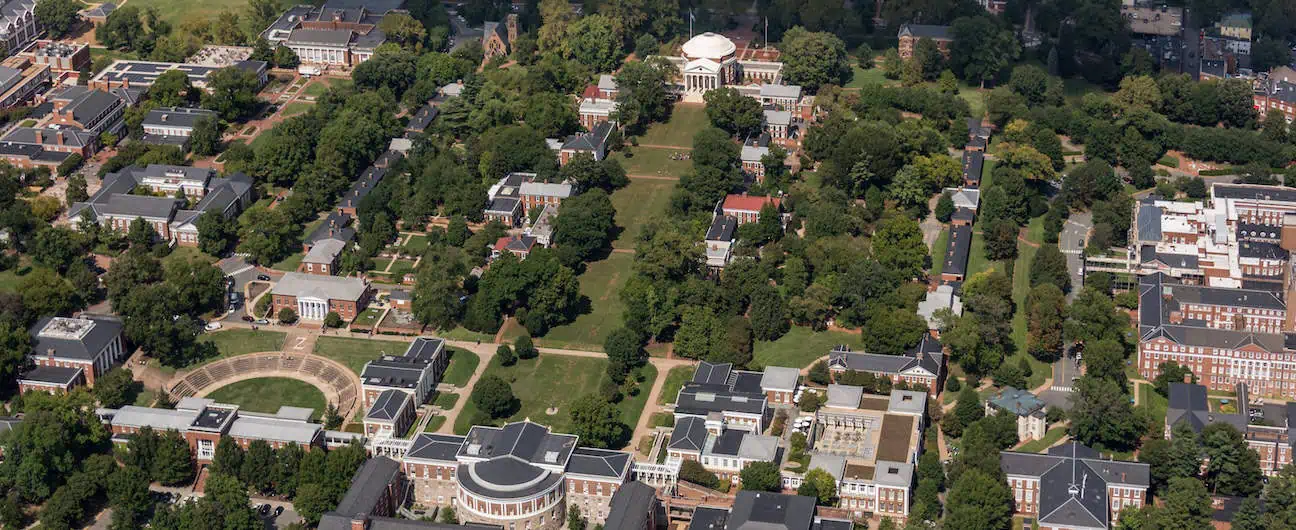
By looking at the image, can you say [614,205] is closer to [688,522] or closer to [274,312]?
[274,312]

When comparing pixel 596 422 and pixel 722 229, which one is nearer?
pixel 596 422

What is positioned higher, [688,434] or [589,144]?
[688,434]

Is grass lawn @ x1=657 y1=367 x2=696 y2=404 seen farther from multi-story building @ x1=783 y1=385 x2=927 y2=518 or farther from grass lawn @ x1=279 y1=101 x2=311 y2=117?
grass lawn @ x1=279 y1=101 x2=311 y2=117

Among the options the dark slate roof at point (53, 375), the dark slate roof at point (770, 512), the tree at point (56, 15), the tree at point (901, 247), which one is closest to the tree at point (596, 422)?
the dark slate roof at point (770, 512)

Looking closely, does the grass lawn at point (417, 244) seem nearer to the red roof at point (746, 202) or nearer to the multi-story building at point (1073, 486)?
the red roof at point (746, 202)

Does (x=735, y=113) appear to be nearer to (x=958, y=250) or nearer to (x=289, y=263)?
(x=958, y=250)

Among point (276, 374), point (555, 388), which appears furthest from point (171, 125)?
point (555, 388)

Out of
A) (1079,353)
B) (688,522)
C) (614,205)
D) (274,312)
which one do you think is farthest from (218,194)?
(1079,353)
